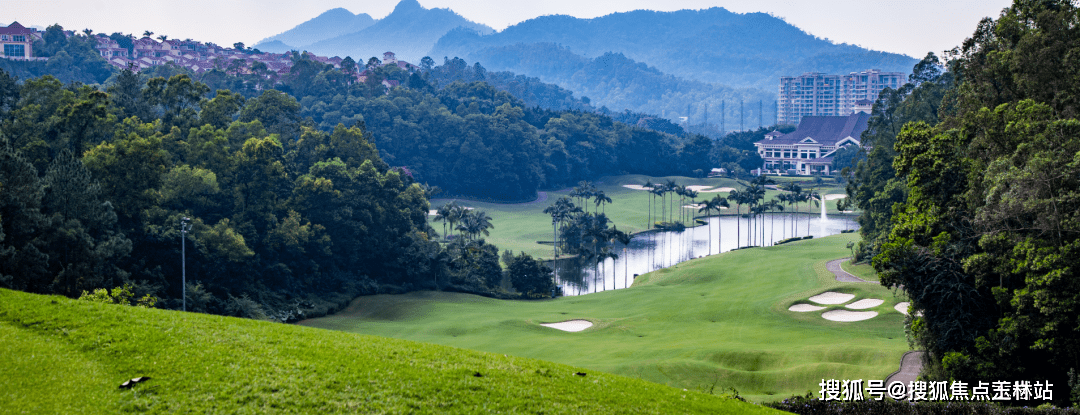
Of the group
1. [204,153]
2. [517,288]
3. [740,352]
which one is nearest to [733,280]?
[517,288]

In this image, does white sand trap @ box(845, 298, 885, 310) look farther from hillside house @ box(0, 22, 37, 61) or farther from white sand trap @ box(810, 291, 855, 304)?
hillside house @ box(0, 22, 37, 61)

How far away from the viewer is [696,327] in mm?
41531

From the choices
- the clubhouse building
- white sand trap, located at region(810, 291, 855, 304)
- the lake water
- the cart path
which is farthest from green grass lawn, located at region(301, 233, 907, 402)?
the clubhouse building

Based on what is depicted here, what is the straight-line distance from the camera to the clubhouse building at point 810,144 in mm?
169625

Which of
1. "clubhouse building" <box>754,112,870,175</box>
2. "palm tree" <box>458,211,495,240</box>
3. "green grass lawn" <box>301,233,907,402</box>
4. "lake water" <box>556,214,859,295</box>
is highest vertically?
"clubhouse building" <box>754,112,870,175</box>

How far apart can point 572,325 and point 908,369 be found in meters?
20.4

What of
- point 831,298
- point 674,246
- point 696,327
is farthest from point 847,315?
point 674,246

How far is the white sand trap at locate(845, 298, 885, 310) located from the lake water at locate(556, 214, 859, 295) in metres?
27.6

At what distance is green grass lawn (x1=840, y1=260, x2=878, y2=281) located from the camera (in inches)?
2047

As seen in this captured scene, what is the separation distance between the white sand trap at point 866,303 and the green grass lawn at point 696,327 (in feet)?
1.66

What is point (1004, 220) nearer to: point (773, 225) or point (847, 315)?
point (847, 315)

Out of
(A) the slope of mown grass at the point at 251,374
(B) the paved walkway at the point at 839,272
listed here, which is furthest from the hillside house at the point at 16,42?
(A) the slope of mown grass at the point at 251,374

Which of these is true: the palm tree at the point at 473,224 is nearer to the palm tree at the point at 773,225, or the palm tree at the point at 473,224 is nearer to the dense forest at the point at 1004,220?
the palm tree at the point at 773,225

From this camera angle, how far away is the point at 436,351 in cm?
1689
